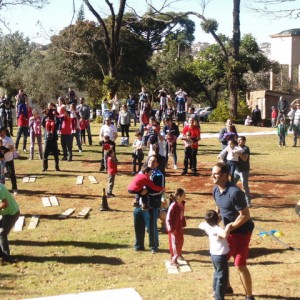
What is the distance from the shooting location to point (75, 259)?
9.63m

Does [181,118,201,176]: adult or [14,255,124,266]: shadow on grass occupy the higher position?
[181,118,201,176]: adult

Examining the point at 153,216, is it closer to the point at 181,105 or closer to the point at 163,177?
the point at 163,177

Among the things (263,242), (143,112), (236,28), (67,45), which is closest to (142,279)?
(263,242)

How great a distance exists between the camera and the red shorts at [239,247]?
7.18 m

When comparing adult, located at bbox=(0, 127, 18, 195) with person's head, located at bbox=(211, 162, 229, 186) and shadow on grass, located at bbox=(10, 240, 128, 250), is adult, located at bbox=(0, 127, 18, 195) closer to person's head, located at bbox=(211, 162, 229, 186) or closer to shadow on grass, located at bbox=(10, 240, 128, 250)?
shadow on grass, located at bbox=(10, 240, 128, 250)

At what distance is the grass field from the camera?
8.16 metres

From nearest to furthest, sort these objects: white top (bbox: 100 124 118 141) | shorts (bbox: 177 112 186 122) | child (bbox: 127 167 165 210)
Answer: child (bbox: 127 167 165 210)
white top (bbox: 100 124 118 141)
shorts (bbox: 177 112 186 122)

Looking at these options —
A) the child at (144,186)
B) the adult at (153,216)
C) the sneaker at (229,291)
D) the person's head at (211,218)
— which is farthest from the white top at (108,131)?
the person's head at (211,218)

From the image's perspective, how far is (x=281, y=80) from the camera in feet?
178

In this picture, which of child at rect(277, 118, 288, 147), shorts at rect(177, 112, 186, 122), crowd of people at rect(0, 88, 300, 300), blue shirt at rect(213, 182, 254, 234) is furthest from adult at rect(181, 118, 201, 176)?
shorts at rect(177, 112, 186, 122)

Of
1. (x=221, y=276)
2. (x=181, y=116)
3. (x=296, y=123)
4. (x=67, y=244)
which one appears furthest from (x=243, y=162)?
(x=181, y=116)

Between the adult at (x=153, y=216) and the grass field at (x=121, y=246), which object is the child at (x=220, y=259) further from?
the adult at (x=153, y=216)

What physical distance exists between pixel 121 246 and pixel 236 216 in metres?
3.73

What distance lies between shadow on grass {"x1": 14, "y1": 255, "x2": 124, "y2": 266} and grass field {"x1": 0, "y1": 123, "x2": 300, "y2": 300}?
2 cm
